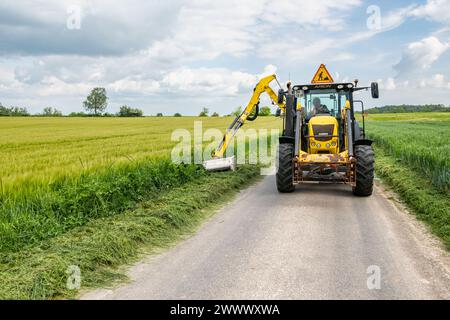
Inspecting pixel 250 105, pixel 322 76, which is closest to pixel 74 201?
pixel 250 105

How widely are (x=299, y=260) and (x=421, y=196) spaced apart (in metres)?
4.82

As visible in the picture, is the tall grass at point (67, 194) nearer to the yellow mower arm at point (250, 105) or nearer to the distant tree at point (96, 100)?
the yellow mower arm at point (250, 105)

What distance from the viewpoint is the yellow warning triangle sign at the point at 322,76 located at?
39.6 ft

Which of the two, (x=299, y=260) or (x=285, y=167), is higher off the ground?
(x=285, y=167)

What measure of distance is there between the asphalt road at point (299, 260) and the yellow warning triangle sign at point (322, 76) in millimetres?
4524

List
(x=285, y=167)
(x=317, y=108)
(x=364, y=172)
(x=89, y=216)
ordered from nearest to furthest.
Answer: (x=89, y=216) < (x=364, y=172) < (x=285, y=167) < (x=317, y=108)

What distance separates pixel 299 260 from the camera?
5.64 metres

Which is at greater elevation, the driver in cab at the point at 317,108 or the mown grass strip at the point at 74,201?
the driver in cab at the point at 317,108

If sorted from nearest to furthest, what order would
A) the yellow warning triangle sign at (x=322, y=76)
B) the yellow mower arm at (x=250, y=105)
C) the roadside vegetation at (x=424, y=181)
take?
1. the roadside vegetation at (x=424, y=181)
2. the yellow warning triangle sign at (x=322, y=76)
3. the yellow mower arm at (x=250, y=105)

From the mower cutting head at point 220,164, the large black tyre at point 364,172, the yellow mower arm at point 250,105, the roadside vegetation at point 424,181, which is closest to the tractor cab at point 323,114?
the large black tyre at point 364,172

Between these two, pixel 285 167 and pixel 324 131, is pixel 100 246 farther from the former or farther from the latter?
pixel 324 131

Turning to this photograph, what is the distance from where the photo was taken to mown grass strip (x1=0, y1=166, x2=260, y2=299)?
4.73 meters

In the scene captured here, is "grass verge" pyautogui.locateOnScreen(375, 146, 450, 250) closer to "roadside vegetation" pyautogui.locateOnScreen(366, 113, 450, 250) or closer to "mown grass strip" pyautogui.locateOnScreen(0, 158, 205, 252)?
"roadside vegetation" pyautogui.locateOnScreen(366, 113, 450, 250)

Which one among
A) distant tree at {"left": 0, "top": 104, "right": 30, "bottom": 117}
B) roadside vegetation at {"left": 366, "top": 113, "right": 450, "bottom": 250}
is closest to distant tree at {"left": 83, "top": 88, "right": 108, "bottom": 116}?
distant tree at {"left": 0, "top": 104, "right": 30, "bottom": 117}
